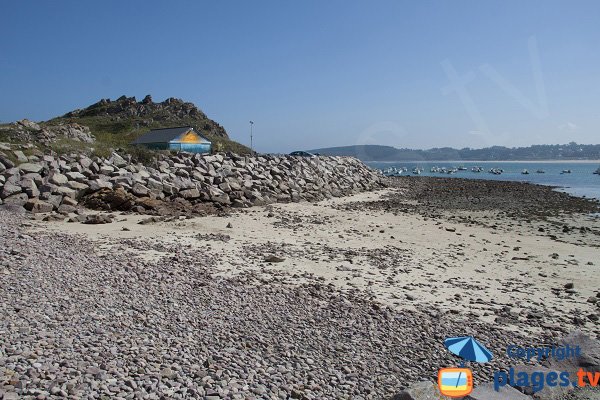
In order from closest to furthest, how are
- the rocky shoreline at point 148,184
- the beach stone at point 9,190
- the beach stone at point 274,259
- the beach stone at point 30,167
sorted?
the beach stone at point 274,259, the beach stone at point 9,190, the rocky shoreline at point 148,184, the beach stone at point 30,167

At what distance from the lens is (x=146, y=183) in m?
18.1

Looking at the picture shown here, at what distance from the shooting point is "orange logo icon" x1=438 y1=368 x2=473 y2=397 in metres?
4.64

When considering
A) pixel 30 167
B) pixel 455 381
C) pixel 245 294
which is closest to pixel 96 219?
pixel 30 167

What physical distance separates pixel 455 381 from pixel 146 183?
15.7 meters

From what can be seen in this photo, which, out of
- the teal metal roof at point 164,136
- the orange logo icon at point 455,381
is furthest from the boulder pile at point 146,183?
the teal metal roof at point 164,136

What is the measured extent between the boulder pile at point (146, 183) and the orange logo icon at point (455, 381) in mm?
13028

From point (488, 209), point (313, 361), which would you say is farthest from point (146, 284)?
point (488, 209)

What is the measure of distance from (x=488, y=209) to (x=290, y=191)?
12214 millimetres

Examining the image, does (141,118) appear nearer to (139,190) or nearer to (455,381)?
(139,190)

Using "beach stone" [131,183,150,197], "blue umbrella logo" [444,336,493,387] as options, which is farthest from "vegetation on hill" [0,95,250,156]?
"blue umbrella logo" [444,336,493,387]

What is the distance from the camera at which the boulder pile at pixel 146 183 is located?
15164 millimetres

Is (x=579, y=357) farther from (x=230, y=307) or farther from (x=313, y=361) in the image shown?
(x=230, y=307)

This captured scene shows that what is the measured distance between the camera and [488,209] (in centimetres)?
2666

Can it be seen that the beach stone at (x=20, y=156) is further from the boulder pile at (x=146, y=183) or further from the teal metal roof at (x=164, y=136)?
the teal metal roof at (x=164, y=136)
